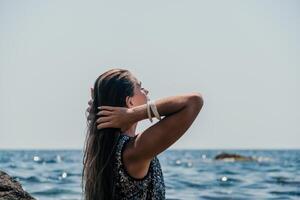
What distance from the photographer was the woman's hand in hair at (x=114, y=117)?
3939 mm

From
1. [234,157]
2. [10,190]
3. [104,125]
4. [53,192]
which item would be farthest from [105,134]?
[234,157]

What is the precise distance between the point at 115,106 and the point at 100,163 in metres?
0.31

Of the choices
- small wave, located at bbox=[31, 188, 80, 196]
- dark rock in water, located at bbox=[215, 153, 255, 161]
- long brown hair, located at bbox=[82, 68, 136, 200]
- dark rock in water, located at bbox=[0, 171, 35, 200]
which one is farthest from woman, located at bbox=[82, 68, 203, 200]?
dark rock in water, located at bbox=[215, 153, 255, 161]

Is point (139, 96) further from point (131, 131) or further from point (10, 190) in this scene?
point (10, 190)

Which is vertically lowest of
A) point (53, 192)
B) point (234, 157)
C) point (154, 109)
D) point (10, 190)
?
point (10, 190)

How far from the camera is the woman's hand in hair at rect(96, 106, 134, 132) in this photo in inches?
155

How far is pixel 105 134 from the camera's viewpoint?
13.2 ft

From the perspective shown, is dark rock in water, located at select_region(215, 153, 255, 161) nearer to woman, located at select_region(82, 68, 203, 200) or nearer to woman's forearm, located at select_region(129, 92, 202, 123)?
woman, located at select_region(82, 68, 203, 200)

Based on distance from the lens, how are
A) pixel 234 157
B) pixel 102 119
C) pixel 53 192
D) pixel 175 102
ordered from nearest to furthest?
pixel 175 102, pixel 102 119, pixel 53 192, pixel 234 157

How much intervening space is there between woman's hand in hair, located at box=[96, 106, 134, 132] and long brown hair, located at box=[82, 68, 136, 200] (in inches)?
1.7

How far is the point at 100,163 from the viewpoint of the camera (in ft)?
13.2

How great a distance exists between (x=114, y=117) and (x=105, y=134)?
0.42 ft

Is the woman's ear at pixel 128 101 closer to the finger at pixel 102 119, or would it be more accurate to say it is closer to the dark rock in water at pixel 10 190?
the finger at pixel 102 119

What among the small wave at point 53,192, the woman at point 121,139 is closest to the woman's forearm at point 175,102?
the woman at point 121,139
